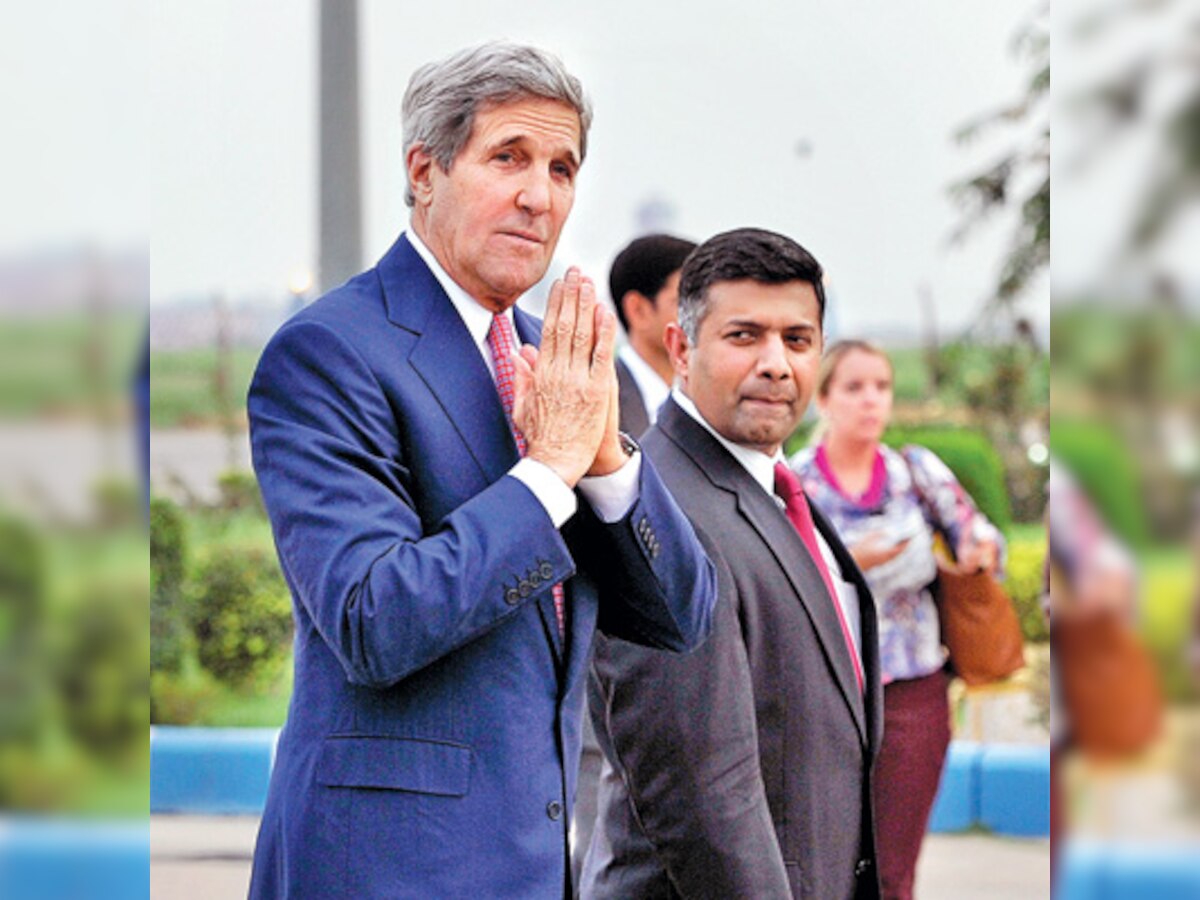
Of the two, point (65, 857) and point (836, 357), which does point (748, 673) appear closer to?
point (65, 857)

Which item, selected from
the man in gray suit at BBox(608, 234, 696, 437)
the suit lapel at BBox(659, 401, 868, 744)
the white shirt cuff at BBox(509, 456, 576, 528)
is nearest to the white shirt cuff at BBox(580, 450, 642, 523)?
the white shirt cuff at BBox(509, 456, 576, 528)

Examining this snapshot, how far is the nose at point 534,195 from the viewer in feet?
6.05

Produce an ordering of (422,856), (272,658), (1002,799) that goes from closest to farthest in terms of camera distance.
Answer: (422,856)
(1002,799)
(272,658)

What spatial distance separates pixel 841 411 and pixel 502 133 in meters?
3.05

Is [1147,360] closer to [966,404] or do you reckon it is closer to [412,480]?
[412,480]

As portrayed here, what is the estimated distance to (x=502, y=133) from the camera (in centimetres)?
185

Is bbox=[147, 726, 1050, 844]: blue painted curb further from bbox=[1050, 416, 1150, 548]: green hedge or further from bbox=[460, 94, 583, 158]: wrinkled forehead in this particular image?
bbox=[1050, 416, 1150, 548]: green hedge

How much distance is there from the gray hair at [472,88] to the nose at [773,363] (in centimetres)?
86

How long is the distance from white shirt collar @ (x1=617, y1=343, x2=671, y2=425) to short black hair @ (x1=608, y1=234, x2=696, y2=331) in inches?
5.1

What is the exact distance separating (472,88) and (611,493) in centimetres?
43

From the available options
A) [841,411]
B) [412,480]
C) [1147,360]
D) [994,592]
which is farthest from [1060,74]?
[841,411]

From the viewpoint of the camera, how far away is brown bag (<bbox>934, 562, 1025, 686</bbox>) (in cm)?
433

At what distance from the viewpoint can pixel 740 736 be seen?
2346 mm

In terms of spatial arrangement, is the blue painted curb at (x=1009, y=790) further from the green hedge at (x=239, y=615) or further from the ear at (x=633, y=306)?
the ear at (x=633, y=306)
